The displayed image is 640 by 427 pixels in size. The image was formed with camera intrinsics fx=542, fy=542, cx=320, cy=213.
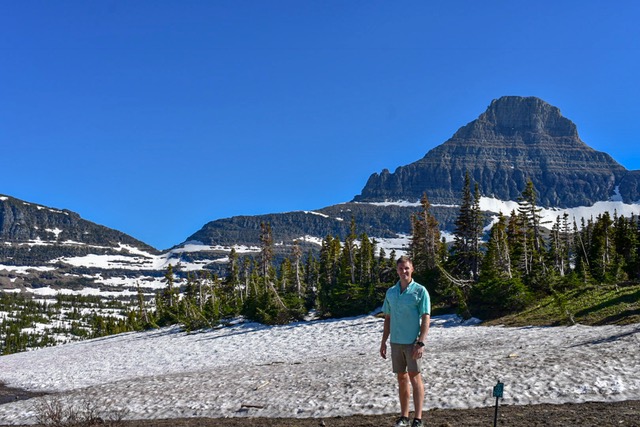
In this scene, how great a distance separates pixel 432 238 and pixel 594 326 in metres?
29.9

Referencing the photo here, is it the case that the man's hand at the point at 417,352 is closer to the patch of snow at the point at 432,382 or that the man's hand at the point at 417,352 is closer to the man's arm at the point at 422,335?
the man's arm at the point at 422,335

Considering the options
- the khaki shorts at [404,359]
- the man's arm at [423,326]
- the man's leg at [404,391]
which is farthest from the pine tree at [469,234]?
the man's arm at [423,326]

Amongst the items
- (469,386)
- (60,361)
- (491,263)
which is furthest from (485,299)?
(60,361)

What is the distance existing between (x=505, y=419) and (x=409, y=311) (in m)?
3.62

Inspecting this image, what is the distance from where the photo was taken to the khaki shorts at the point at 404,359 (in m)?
9.95

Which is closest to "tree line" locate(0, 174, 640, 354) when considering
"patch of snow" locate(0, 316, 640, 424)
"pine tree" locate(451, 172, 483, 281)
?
"pine tree" locate(451, 172, 483, 281)

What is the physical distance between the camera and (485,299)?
36.8m

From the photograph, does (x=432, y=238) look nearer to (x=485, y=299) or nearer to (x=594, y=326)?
(x=485, y=299)

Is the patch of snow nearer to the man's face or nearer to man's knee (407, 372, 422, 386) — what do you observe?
man's knee (407, 372, 422, 386)

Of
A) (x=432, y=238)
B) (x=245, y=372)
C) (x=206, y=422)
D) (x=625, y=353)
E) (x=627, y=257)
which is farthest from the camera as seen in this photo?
Answer: (x=627, y=257)

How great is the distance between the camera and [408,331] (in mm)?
10109

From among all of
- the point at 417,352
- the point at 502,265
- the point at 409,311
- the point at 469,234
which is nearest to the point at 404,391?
the point at 417,352

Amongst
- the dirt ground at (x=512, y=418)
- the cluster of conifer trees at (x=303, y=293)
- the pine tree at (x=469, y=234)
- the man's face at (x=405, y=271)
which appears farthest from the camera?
the cluster of conifer trees at (x=303, y=293)

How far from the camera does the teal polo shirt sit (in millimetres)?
10000
